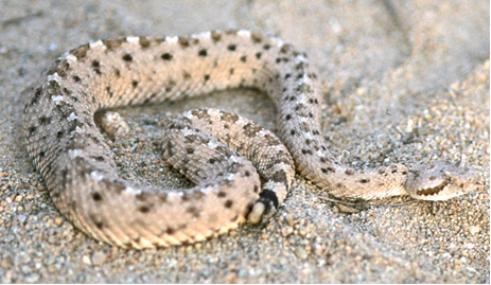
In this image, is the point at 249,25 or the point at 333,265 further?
the point at 249,25

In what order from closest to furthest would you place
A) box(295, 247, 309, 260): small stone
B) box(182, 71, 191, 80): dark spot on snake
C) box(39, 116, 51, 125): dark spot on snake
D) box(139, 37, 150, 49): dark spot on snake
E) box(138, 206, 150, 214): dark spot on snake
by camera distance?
1. box(138, 206, 150, 214): dark spot on snake
2. box(295, 247, 309, 260): small stone
3. box(39, 116, 51, 125): dark spot on snake
4. box(139, 37, 150, 49): dark spot on snake
5. box(182, 71, 191, 80): dark spot on snake

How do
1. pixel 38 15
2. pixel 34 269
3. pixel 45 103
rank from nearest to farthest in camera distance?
1. pixel 34 269
2. pixel 45 103
3. pixel 38 15

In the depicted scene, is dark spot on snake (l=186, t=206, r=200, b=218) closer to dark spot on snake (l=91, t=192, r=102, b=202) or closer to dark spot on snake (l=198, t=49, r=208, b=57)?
dark spot on snake (l=91, t=192, r=102, b=202)

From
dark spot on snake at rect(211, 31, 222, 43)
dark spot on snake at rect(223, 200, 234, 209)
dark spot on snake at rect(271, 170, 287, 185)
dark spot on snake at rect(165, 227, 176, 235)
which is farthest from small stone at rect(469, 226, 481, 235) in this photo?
dark spot on snake at rect(211, 31, 222, 43)

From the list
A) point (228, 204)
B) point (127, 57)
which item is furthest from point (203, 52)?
point (228, 204)

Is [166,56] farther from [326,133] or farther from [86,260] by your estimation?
[86,260]

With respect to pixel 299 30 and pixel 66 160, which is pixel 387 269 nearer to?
pixel 66 160

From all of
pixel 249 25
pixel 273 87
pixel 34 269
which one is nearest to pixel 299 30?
pixel 249 25

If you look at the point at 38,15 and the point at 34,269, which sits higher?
the point at 38,15
